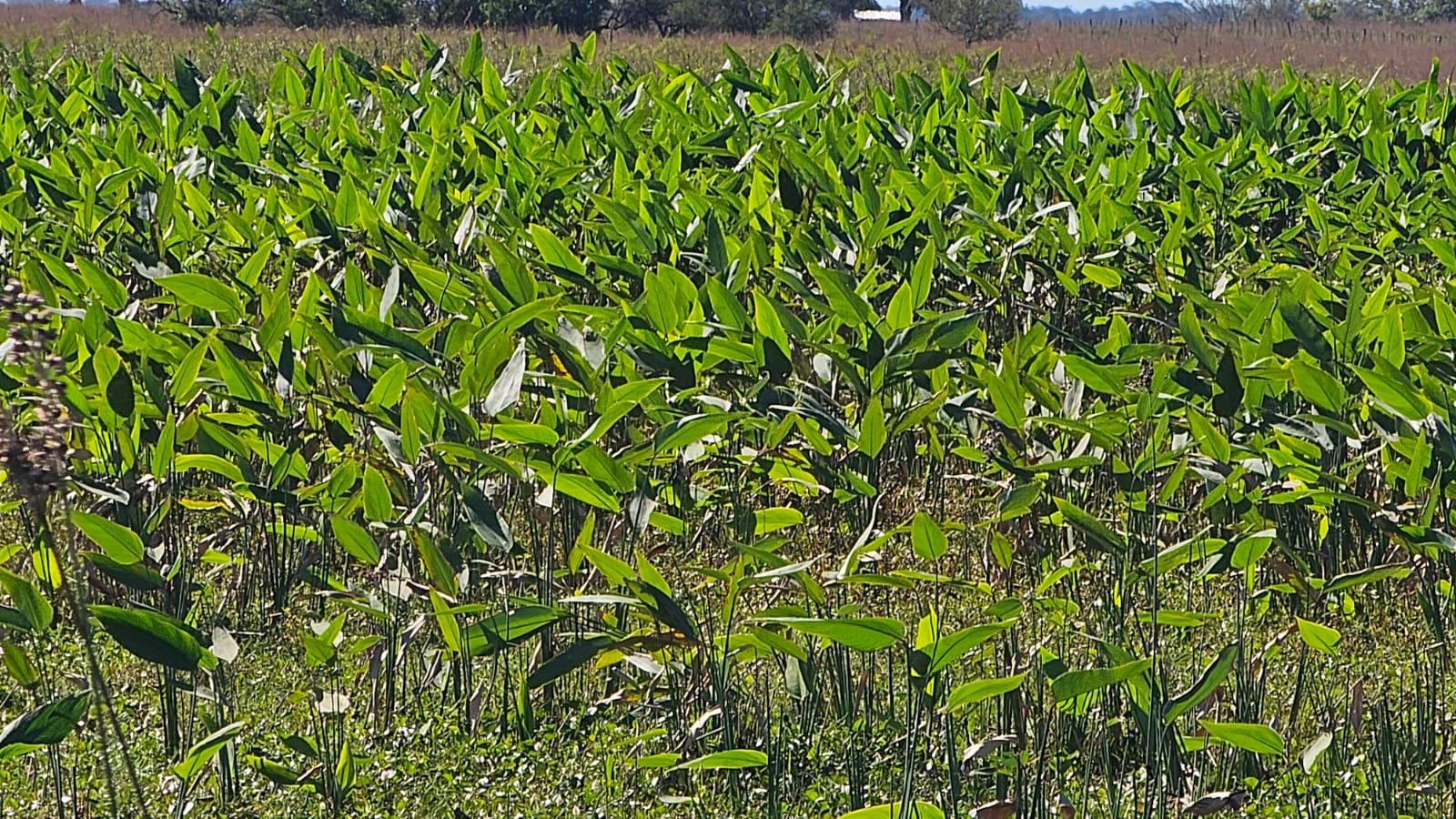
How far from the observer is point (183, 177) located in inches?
168

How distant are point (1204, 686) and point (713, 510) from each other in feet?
4.86

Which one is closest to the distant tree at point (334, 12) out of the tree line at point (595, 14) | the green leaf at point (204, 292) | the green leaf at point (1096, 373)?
the tree line at point (595, 14)

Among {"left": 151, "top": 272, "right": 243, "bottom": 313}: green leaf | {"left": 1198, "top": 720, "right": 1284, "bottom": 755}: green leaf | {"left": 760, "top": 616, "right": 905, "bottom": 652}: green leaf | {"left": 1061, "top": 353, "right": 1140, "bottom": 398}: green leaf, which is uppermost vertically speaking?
{"left": 151, "top": 272, "right": 243, "bottom": 313}: green leaf

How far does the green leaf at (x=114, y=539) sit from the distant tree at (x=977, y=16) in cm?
2678

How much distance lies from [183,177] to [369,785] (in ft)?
8.11

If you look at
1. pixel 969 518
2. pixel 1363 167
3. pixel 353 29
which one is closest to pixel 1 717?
pixel 969 518

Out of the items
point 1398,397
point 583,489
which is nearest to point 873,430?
point 583,489

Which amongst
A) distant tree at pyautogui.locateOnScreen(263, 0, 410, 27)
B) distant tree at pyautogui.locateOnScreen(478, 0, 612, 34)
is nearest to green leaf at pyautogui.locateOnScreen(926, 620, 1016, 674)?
distant tree at pyautogui.locateOnScreen(263, 0, 410, 27)

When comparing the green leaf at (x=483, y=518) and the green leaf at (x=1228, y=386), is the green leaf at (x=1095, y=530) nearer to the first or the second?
the green leaf at (x=1228, y=386)

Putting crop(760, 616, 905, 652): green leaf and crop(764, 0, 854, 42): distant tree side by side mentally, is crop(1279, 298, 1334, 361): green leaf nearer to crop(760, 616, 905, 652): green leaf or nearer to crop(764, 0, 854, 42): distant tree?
crop(760, 616, 905, 652): green leaf

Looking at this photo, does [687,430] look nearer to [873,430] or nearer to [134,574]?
A: [873,430]

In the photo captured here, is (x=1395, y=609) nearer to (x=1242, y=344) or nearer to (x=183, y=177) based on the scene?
(x=1242, y=344)

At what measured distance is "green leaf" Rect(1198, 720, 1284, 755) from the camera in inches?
77.7

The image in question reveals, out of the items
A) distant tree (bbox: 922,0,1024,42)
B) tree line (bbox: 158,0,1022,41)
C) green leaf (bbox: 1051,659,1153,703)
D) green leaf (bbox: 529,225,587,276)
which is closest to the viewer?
green leaf (bbox: 1051,659,1153,703)
